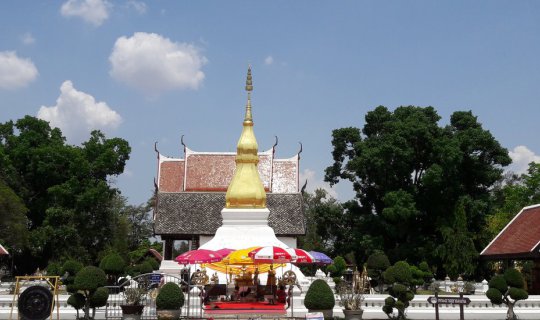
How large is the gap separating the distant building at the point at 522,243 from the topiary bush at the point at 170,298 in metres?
13.6

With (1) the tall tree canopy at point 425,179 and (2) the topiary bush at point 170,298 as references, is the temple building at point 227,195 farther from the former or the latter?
(2) the topiary bush at point 170,298

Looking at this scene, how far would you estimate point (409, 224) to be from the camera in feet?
127

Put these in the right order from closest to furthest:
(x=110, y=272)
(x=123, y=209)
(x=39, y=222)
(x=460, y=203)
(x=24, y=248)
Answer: (x=110, y=272)
(x=460, y=203)
(x=24, y=248)
(x=39, y=222)
(x=123, y=209)

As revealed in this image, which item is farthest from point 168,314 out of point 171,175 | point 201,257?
point 171,175

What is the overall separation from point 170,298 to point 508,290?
9.37m

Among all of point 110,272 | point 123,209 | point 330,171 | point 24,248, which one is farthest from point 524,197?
point 123,209

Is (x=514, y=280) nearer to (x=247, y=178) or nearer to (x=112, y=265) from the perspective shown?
(x=247, y=178)

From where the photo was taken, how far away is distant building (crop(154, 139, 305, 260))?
35562 mm

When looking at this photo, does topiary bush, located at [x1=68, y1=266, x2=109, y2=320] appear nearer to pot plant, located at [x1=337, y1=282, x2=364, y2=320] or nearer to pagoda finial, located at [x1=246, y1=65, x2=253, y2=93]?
pot plant, located at [x1=337, y1=282, x2=364, y2=320]

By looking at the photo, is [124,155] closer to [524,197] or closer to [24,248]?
[24,248]

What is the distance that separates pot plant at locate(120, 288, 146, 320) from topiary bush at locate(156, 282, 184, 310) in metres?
0.58

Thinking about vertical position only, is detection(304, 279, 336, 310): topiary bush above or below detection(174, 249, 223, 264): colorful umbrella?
below

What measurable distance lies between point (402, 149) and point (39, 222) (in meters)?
23.7

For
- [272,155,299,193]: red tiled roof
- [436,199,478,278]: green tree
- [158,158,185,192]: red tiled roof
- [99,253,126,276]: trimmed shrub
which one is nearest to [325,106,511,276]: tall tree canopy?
[436,199,478,278]: green tree
